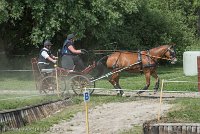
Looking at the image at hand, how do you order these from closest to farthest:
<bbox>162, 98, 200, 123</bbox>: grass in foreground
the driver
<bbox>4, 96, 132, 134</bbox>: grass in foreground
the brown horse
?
<bbox>4, 96, 132, 134</bbox>: grass in foreground, <bbox>162, 98, 200, 123</bbox>: grass in foreground, the driver, the brown horse

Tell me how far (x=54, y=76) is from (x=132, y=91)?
2883mm

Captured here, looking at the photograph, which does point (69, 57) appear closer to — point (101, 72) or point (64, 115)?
point (101, 72)

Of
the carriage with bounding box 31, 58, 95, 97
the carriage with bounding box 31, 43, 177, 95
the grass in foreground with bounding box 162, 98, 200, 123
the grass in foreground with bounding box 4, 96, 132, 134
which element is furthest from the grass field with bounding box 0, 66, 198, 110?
the grass in foreground with bounding box 162, 98, 200, 123

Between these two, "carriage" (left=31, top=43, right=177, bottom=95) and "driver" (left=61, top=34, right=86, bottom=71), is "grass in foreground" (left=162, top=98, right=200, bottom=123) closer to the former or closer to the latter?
"carriage" (left=31, top=43, right=177, bottom=95)

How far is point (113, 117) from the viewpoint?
13797mm

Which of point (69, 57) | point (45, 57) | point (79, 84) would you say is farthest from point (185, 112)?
point (45, 57)

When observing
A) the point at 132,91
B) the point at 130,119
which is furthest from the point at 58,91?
the point at 130,119

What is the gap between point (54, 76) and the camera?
681 inches

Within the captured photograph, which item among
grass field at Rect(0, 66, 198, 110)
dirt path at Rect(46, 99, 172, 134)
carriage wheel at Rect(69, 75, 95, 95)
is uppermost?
carriage wheel at Rect(69, 75, 95, 95)

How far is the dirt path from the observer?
40.8 ft

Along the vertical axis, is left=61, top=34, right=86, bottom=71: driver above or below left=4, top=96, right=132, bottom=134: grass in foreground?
above

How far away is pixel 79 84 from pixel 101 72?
1.47 m

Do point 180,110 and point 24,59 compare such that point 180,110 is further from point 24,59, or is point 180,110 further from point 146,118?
point 24,59

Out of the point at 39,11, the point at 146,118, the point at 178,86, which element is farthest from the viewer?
the point at 39,11
